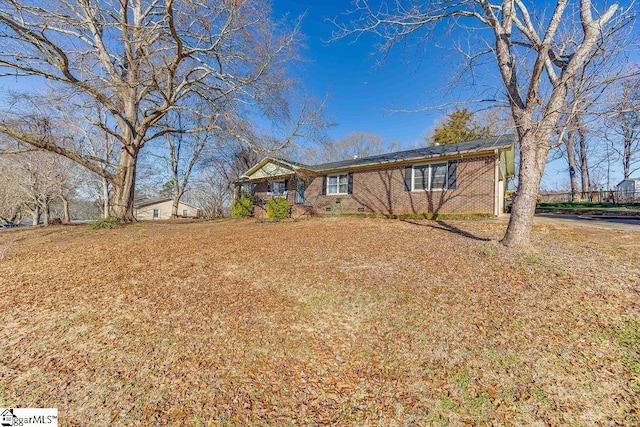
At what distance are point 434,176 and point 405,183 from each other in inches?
53.8

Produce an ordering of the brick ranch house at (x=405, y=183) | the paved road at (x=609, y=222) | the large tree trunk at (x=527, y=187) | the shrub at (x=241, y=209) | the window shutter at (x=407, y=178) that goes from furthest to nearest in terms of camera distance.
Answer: the shrub at (x=241, y=209), the window shutter at (x=407, y=178), the brick ranch house at (x=405, y=183), the paved road at (x=609, y=222), the large tree trunk at (x=527, y=187)

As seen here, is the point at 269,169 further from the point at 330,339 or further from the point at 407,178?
the point at 330,339

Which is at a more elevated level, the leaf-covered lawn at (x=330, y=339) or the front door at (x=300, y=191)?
the front door at (x=300, y=191)

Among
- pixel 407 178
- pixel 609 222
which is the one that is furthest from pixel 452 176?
pixel 609 222

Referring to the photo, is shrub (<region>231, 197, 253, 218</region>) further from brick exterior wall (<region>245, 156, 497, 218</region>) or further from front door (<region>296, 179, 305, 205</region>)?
front door (<region>296, 179, 305, 205</region>)

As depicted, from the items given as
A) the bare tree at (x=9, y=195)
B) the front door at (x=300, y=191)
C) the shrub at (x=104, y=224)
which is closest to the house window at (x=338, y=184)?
the front door at (x=300, y=191)

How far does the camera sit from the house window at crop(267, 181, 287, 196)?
703 inches

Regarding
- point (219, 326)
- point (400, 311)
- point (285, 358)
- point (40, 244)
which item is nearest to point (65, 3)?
point (40, 244)

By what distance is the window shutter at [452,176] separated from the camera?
11131 millimetres

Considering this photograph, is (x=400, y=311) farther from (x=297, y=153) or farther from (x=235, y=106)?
(x=235, y=106)

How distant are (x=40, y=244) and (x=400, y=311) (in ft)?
32.8

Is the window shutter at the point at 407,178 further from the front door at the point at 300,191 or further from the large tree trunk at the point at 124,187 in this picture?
the large tree trunk at the point at 124,187

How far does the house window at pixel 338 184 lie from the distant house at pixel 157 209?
93.9ft

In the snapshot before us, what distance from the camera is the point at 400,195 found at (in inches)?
503
